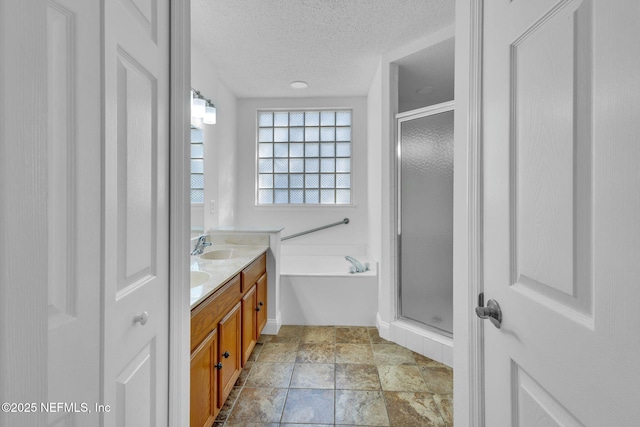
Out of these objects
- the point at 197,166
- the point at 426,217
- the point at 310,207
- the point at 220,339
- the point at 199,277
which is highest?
the point at 197,166

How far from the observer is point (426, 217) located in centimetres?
243

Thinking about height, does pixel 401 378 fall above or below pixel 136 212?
below

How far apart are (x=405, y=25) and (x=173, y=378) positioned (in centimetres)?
248

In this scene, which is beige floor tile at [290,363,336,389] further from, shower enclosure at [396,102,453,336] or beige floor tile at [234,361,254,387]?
shower enclosure at [396,102,453,336]

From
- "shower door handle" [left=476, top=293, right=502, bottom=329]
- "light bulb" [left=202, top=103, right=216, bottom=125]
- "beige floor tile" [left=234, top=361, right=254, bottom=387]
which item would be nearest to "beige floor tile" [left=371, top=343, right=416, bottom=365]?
"beige floor tile" [left=234, top=361, right=254, bottom=387]

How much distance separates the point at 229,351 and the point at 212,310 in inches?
16.0

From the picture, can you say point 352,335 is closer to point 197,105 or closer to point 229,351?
point 229,351

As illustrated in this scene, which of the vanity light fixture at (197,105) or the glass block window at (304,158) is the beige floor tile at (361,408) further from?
the glass block window at (304,158)

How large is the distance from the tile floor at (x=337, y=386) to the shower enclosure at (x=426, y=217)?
0.39m

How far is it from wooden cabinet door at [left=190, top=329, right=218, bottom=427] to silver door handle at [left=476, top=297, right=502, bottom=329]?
1062 millimetres

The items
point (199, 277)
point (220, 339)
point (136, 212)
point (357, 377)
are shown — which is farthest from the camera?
point (357, 377)

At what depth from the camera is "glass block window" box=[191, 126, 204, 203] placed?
8.59 feet

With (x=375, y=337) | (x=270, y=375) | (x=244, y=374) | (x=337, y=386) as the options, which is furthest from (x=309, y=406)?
(x=375, y=337)

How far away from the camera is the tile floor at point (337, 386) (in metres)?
1.63
